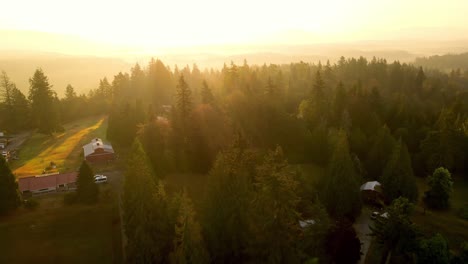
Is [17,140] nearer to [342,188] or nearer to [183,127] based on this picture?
[183,127]

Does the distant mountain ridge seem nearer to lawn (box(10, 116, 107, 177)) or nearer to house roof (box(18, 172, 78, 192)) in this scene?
lawn (box(10, 116, 107, 177))

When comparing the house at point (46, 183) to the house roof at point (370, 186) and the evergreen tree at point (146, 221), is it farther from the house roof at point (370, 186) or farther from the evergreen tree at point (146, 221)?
the house roof at point (370, 186)

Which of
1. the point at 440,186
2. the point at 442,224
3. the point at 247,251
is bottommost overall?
the point at 442,224

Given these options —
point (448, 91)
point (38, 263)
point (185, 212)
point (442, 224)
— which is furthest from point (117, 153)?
point (448, 91)


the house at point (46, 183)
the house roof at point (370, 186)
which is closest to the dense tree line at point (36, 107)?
the house at point (46, 183)

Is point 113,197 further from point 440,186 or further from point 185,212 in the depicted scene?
point 440,186

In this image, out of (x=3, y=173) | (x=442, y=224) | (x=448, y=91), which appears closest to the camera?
(x=3, y=173)

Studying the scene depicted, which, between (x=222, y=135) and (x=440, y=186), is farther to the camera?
(x=222, y=135)

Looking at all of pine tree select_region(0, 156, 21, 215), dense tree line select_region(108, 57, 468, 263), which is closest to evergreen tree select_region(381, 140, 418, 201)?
dense tree line select_region(108, 57, 468, 263)
